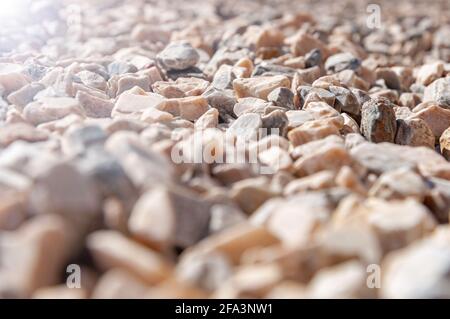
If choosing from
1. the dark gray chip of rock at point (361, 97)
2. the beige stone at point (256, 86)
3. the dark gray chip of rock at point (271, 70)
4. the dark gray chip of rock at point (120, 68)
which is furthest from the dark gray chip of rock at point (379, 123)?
the dark gray chip of rock at point (120, 68)

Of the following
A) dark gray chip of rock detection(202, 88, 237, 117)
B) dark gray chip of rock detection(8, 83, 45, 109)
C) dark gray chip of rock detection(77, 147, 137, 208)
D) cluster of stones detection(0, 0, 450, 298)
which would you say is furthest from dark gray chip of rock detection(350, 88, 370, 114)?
dark gray chip of rock detection(77, 147, 137, 208)

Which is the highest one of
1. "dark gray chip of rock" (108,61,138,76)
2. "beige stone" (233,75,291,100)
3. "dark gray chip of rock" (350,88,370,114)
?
"dark gray chip of rock" (108,61,138,76)

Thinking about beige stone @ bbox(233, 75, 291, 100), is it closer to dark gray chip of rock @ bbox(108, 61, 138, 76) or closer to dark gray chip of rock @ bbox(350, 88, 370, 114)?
dark gray chip of rock @ bbox(350, 88, 370, 114)

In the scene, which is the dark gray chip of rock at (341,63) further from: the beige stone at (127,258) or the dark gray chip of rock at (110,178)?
the beige stone at (127,258)

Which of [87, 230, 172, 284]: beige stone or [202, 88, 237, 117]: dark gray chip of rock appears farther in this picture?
[202, 88, 237, 117]: dark gray chip of rock

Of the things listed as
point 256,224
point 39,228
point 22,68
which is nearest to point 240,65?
point 22,68
